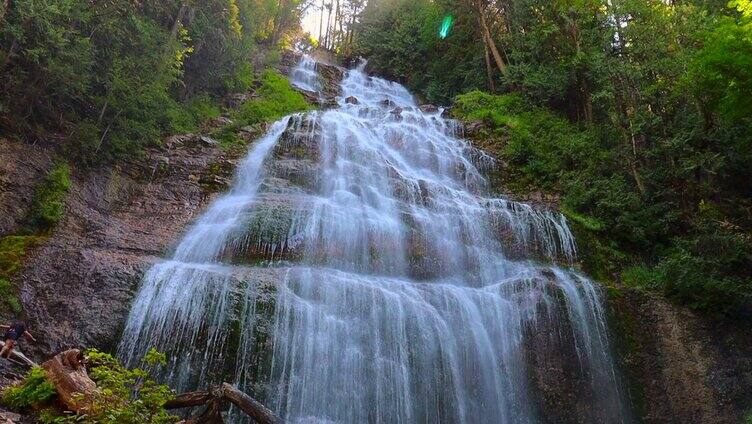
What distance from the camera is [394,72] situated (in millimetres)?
32438

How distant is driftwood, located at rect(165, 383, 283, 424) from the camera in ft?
18.5

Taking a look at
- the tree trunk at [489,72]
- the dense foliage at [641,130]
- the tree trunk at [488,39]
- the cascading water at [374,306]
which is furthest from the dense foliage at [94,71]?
the tree trunk at [489,72]

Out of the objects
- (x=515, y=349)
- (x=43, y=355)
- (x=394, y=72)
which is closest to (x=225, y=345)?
(x=43, y=355)

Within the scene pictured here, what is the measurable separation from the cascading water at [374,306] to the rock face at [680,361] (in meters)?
0.65

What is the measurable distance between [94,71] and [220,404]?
11.0m

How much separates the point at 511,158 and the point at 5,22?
48.1ft

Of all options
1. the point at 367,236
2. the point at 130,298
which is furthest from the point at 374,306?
the point at 130,298

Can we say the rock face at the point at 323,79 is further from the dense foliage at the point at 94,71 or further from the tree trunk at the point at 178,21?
the tree trunk at the point at 178,21

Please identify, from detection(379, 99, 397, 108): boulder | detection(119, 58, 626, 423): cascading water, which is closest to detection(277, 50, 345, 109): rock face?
detection(379, 99, 397, 108): boulder

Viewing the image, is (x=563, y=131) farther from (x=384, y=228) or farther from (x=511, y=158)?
(x=384, y=228)

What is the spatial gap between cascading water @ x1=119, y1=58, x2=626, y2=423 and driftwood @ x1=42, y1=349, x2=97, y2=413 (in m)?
1.74

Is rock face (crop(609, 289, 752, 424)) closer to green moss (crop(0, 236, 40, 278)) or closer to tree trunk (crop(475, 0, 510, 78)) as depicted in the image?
green moss (crop(0, 236, 40, 278))

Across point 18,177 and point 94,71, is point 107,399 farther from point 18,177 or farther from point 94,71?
point 94,71

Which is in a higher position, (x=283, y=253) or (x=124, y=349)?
(x=283, y=253)
